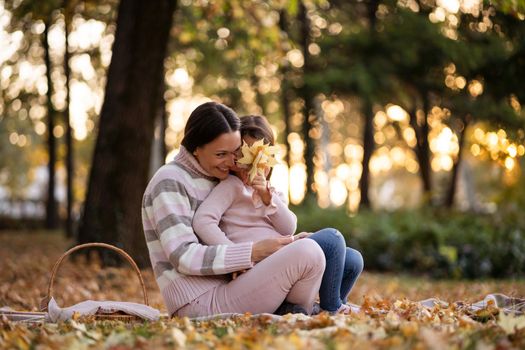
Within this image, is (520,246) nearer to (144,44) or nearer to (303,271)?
(144,44)

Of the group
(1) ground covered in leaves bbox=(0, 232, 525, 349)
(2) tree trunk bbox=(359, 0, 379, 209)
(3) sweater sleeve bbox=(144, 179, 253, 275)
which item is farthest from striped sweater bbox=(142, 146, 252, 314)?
(2) tree trunk bbox=(359, 0, 379, 209)

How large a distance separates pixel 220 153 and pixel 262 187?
348 mm

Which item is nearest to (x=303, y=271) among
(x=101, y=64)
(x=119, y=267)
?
(x=119, y=267)

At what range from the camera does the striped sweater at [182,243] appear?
480cm

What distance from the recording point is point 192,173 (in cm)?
517

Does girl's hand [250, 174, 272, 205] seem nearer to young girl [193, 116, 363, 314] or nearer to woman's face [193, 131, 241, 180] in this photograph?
young girl [193, 116, 363, 314]

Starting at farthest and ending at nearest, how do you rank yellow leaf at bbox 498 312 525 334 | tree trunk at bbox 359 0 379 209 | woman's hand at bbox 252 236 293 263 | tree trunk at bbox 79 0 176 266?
tree trunk at bbox 359 0 379 209, tree trunk at bbox 79 0 176 266, woman's hand at bbox 252 236 293 263, yellow leaf at bbox 498 312 525 334

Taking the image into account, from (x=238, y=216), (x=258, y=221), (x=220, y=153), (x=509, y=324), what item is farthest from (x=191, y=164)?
(x=509, y=324)

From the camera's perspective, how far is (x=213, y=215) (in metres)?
4.95

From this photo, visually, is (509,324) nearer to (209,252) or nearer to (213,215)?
(209,252)

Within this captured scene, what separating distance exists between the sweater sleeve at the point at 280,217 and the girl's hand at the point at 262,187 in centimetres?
10

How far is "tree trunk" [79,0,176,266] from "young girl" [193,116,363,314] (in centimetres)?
520

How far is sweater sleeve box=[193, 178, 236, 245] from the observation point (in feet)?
16.1

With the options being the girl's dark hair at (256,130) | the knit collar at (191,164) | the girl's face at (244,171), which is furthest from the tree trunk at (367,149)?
the knit collar at (191,164)
